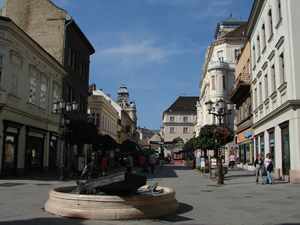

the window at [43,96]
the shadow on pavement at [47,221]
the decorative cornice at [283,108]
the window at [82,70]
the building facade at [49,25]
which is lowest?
the shadow on pavement at [47,221]

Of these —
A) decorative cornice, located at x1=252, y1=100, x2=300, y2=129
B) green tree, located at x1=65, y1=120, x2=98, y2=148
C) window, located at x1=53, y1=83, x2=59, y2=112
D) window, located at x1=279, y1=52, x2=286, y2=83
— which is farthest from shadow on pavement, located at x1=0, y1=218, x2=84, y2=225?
window, located at x1=53, y1=83, x2=59, y2=112

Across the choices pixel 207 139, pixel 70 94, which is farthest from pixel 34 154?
pixel 207 139

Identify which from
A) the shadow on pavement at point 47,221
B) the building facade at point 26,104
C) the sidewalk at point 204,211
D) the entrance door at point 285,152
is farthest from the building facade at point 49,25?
the shadow on pavement at point 47,221

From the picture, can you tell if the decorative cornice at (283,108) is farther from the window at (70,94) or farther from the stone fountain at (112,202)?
the window at (70,94)

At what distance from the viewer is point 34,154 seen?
22734 mm

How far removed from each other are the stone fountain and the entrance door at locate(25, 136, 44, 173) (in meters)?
14.7

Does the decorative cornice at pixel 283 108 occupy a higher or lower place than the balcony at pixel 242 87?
lower

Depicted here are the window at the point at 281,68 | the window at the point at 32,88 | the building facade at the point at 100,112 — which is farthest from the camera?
the building facade at the point at 100,112

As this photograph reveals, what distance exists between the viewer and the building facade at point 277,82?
16.4 meters

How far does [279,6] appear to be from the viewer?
61.3 ft

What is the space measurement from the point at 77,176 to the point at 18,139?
475 cm

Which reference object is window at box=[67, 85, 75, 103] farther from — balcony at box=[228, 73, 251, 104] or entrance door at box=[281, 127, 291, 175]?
entrance door at box=[281, 127, 291, 175]

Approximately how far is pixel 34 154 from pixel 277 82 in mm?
16739

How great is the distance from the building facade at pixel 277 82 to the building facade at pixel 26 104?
49.8 ft
